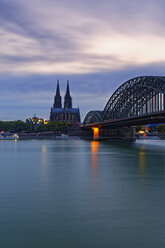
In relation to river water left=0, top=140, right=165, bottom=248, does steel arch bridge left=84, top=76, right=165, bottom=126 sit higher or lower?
higher

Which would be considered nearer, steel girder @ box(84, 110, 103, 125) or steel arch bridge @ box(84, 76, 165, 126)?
steel arch bridge @ box(84, 76, 165, 126)

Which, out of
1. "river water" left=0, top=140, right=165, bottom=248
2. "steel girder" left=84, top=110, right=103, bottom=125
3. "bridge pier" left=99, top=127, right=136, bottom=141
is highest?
"steel girder" left=84, top=110, right=103, bottom=125

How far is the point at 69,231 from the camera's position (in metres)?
13.6

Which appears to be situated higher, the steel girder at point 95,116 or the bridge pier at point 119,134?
the steel girder at point 95,116

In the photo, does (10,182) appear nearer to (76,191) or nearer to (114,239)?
(76,191)

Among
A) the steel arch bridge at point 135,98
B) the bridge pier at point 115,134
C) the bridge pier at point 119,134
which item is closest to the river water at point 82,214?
the steel arch bridge at point 135,98

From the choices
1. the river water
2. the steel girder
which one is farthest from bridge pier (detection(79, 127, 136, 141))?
the river water

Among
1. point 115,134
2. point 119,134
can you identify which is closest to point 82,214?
point 119,134

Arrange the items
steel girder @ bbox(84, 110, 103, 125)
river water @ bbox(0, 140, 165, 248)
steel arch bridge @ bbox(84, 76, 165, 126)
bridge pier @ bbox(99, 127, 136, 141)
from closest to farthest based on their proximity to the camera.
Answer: river water @ bbox(0, 140, 165, 248) < steel arch bridge @ bbox(84, 76, 165, 126) < bridge pier @ bbox(99, 127, 136, 141) < steel girder @ bbox(84, 110, 103, 125)

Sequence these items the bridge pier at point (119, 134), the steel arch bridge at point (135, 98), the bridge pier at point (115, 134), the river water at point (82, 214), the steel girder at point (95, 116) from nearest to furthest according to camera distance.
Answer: the river water at point (82, 214) < the steel arch bridge at point (135, 98) < the bridge pier at point (119, 134) < the bridge pier at point (115, 134) < the steel girder at point (95, 116)

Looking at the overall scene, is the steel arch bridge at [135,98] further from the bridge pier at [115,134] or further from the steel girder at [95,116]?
the steel girder at [95,116]

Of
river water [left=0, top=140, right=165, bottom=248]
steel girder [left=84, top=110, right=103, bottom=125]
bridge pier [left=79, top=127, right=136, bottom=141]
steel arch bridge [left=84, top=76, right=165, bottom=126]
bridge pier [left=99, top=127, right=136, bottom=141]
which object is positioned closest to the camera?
river water [left=0, top=140, right=165, bottom=248]

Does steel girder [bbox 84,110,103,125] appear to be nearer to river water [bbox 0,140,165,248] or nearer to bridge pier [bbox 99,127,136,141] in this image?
bridge pier [bbox 99,127,136,141]

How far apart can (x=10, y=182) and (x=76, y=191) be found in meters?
7.28
